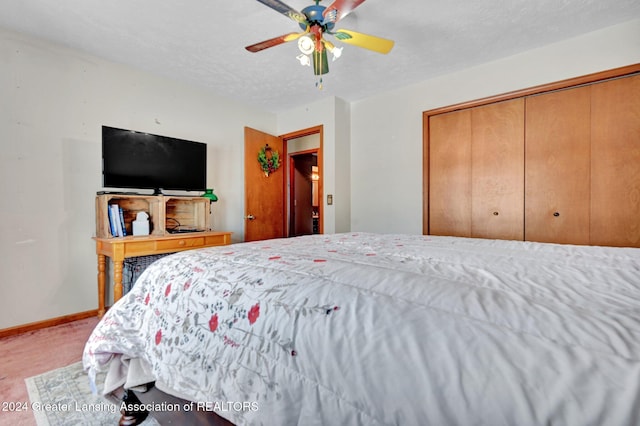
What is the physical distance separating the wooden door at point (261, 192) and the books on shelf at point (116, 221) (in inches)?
53.7

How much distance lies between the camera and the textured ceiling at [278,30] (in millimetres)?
2049

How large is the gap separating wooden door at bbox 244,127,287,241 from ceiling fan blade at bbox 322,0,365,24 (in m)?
2.09

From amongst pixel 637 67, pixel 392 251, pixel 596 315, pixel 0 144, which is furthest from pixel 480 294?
pixel 0 144

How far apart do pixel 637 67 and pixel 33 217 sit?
199 inches

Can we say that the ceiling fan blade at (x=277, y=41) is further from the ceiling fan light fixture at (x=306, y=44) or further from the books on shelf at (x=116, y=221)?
the books on shelf at (x=116, y=221)

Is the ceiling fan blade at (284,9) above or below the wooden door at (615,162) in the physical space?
above

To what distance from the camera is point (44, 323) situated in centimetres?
242

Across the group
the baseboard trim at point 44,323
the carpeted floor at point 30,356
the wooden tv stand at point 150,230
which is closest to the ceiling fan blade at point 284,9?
the wooden tv stand at point 150,230

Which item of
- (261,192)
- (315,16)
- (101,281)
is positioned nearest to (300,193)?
(261,192)

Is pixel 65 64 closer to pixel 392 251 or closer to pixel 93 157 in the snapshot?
pixel 93 157

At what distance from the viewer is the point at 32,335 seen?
227 centimetres

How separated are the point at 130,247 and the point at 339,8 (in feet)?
7.85

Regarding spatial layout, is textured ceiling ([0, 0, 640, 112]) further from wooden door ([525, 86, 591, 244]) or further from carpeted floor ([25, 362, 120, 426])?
carpeted floor ([25, 362, 120, 426])

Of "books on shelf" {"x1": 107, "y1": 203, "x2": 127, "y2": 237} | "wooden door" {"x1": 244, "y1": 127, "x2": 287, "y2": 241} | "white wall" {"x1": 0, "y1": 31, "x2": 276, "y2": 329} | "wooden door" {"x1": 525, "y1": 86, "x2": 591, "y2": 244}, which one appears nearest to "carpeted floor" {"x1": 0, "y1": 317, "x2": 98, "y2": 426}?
"white wall" {"x1": 0, "y1": 31, "x2": 276, "y2": 329}
